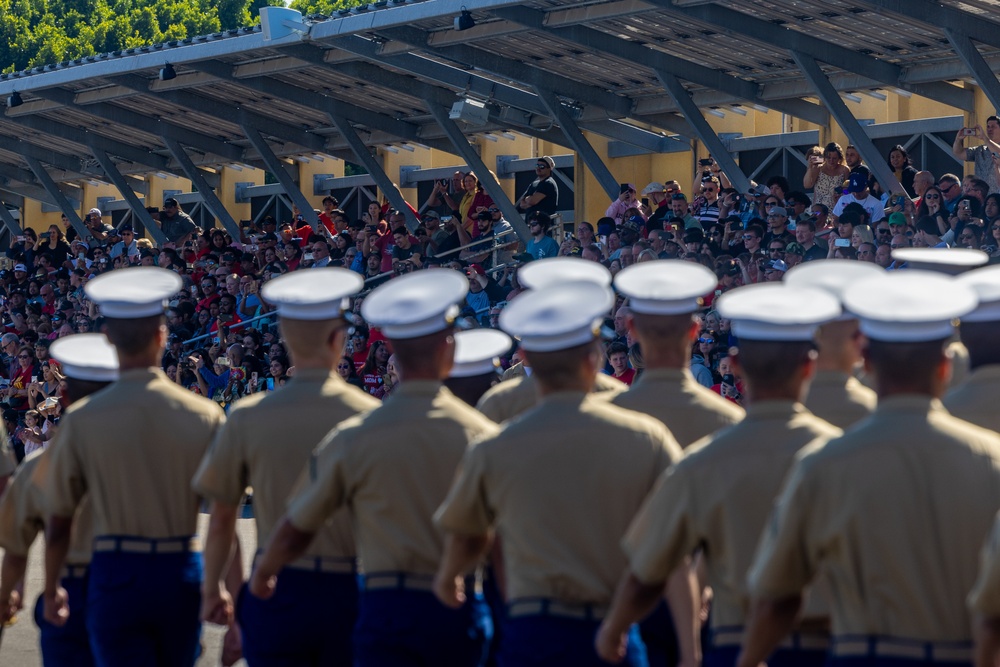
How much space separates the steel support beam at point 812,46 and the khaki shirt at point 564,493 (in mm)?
10420

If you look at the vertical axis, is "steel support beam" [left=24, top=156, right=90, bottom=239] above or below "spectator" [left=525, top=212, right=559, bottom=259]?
below

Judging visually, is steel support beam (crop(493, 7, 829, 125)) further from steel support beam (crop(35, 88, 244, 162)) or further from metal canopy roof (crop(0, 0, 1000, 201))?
steel support beam (crop(35, 88, 244, 162))

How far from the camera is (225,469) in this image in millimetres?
5797

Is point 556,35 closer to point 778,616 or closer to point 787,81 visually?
point 787,81

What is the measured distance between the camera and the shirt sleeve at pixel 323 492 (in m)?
5.27

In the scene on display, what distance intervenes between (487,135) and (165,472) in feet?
54.4

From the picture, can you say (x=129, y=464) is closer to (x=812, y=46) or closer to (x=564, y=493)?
(x=564, y=493)

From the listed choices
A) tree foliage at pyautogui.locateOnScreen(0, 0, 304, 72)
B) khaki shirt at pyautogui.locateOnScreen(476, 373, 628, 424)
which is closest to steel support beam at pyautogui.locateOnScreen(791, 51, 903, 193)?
khaki shirt at pyautogui.locateOnScreen(476, 373, 628, 424)

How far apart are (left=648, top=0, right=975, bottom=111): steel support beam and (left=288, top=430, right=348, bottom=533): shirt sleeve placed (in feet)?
33.3

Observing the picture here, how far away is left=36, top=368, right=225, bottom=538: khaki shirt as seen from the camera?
6133 millimetres

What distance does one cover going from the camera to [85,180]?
31.0 metres

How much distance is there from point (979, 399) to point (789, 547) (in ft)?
4.32

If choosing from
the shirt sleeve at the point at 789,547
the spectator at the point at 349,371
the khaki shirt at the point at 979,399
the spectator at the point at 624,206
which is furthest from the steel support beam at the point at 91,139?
the shirt sleeve at the point at 789,547

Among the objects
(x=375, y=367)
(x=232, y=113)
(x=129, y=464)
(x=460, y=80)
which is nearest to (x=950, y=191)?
(x=375, y=367)
